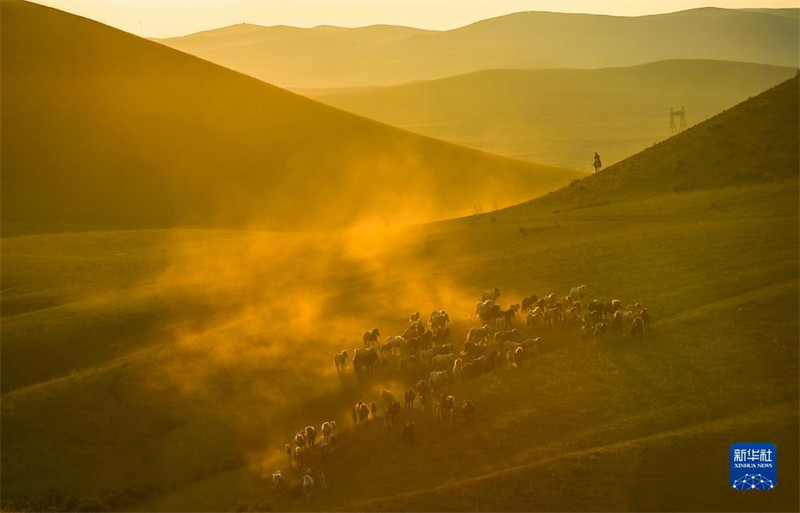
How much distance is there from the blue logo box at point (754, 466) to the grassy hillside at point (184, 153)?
5911 cm

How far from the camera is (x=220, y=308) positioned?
4069 centimetres

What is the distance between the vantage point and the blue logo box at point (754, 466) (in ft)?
66.2

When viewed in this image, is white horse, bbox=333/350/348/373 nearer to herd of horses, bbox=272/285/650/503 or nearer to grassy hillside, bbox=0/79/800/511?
herd of horses, bbox=272/285/650/503

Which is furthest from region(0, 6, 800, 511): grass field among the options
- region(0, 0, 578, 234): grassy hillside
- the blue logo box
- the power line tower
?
the power line tower

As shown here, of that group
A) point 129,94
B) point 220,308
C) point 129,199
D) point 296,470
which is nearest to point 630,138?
point 129,94

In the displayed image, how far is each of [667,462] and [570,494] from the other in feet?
9.12

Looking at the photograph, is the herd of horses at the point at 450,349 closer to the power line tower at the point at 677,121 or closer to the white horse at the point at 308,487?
the white horse at the point at 308,487

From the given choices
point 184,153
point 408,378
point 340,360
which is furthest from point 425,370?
point 184,153

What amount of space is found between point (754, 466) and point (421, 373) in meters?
12.3

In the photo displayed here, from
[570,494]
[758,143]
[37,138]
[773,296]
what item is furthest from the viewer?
[37,138]

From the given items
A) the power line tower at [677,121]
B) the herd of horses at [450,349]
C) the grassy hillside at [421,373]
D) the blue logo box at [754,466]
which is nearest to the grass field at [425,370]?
the grassy hillside at [421,373]

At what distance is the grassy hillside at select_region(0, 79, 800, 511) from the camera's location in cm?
2233

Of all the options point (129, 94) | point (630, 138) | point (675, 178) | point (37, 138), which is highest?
point (630, 138)

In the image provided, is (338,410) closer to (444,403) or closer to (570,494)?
(444,403)
